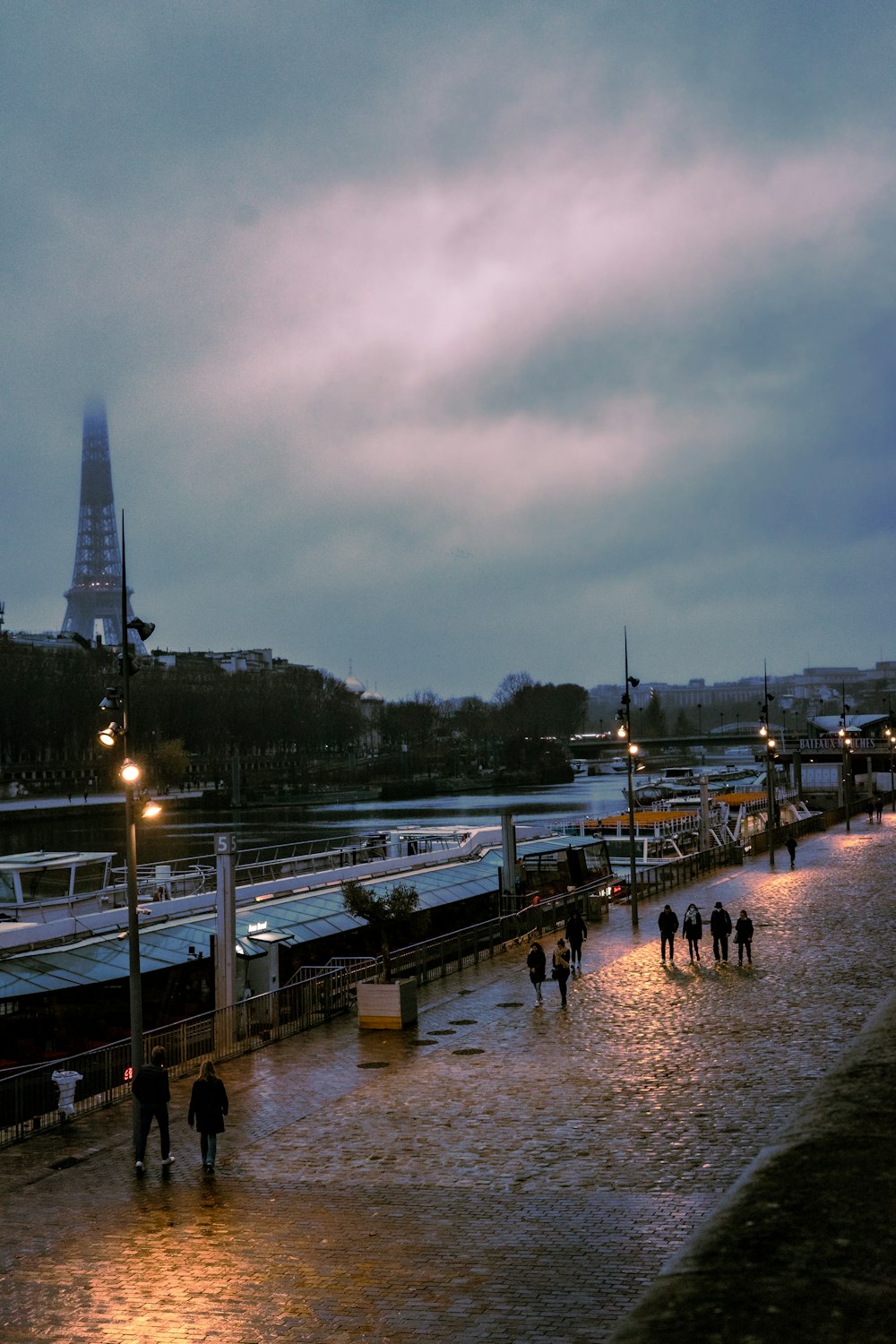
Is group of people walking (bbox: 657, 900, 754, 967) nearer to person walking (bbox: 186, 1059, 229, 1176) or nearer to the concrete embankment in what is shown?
person walking (bbox: 186, 1059, 229, 1176)

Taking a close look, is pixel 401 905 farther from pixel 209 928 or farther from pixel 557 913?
pixel 557 913

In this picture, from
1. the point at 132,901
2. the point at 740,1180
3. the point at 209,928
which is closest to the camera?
the point at 740,1180

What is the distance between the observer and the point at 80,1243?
1002cm

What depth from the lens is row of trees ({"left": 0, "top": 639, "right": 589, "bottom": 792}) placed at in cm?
11731

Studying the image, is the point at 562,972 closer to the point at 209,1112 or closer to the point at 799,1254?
the point at 209,1112

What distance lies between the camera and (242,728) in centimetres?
14088

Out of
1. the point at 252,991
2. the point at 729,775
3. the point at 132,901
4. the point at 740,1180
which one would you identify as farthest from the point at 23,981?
the point at 729,775

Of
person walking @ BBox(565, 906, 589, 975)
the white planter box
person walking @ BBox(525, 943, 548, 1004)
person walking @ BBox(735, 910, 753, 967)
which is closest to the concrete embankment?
the white planter box

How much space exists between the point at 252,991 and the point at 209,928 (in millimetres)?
2949

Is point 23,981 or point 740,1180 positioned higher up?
point 740,1180

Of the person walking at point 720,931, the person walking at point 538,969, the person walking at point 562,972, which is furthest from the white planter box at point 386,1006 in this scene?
the person walking at point 720,931

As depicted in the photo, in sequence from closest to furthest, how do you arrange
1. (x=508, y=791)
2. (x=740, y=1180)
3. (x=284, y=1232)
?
(x=740, y=1180), (x=284, y=1232), (x=508, y=791)

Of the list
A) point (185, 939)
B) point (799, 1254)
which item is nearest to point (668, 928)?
point (185, 939)

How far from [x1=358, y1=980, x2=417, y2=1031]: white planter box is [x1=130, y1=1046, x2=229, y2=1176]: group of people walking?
5.99 m
